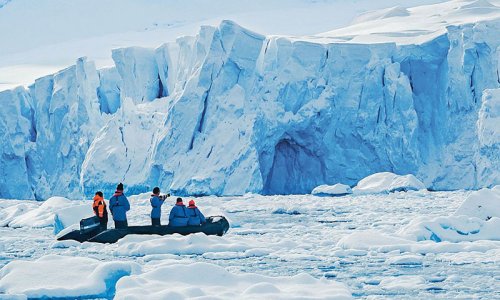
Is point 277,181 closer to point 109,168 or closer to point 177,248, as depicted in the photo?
point 109,168

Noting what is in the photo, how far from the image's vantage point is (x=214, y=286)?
712 cm

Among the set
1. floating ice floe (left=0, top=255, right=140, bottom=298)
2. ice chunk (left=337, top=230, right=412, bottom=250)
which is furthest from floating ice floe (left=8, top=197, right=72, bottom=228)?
floating ice floe (left=0, top=255, right=140, bottom=298)

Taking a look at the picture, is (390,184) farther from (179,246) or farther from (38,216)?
(179,246)

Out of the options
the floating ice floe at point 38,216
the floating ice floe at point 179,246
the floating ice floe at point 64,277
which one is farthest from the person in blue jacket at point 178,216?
the floating ice floe at point 38,216

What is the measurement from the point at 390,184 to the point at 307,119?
3871 mm

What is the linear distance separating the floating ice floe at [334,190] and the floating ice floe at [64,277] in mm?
18499

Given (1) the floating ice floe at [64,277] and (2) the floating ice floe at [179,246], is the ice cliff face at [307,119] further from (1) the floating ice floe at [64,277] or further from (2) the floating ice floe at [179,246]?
(1) the floating ice floe at [64,277]

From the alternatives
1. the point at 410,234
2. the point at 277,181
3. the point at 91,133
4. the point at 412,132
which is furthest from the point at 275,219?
the point at 91,133

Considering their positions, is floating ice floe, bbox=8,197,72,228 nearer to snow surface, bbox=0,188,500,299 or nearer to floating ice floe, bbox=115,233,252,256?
snow surface, bbox=0,188,500,299

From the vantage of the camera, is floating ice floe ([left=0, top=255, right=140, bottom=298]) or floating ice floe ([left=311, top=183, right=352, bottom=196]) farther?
floating ice floe ([left=311, top=183, right=352, bottom=196])

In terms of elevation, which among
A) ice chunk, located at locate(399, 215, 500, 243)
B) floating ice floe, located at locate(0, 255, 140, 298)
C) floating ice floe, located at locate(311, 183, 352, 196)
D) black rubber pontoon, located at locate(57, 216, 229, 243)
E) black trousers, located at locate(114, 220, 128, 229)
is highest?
floating ice floe, located at locate(0, 255, 140, 298)

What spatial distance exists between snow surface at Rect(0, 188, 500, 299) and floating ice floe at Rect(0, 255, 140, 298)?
4 cm

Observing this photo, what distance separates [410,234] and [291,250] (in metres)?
1.72

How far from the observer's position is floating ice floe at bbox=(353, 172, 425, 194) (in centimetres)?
2515
